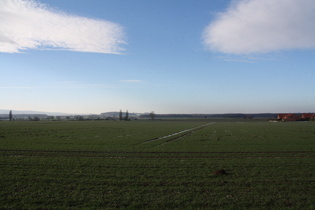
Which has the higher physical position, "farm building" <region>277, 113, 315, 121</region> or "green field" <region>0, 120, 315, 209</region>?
"farm building" <region>277, 113, 315, 121</region>

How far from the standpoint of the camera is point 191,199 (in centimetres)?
895

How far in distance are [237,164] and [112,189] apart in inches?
312

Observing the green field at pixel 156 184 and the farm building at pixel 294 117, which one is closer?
the green field at pixel 156 184

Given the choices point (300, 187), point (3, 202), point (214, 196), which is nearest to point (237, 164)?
point (300, 187)

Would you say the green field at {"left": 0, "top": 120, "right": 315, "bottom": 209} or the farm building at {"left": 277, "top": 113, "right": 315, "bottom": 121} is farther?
the farm building at {"left": 277, "top": 113, "right": 315, "bottom": 121}

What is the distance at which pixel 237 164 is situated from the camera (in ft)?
49.1

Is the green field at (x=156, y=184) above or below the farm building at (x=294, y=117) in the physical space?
below

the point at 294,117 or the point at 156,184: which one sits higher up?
the point at 294,117

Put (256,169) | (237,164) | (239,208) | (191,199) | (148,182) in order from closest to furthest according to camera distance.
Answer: (239,208) → (191,199) → (148,182) → (256,169) → (237,164)

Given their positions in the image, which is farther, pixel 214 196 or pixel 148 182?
pixel 148 182

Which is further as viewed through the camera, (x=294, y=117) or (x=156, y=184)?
(x=294, y=117)

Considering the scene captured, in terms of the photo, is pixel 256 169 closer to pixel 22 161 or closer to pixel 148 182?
pixel 148 182

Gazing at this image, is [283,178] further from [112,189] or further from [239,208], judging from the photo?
[112,189]

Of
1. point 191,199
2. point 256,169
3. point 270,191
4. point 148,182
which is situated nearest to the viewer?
point 191,199
